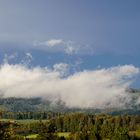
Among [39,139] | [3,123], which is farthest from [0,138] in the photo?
[39,139]

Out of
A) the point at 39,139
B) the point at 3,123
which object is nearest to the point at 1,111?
the point at 3,123

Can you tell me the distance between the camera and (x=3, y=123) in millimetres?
64312

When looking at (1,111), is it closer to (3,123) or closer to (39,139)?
(3,123)

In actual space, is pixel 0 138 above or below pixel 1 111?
below

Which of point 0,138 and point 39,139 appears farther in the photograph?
point 39,139

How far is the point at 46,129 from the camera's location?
178m

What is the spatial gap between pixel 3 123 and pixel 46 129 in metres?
115

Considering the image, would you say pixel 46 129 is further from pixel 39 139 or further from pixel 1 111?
pixel 1 111

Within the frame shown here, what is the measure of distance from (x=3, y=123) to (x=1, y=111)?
9.54 feet

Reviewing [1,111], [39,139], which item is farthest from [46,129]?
[1,111]

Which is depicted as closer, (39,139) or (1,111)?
(1,111)

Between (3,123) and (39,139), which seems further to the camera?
(39,139)

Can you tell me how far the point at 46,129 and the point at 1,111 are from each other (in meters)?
113

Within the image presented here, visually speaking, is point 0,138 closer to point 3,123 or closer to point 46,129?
point 3,123
